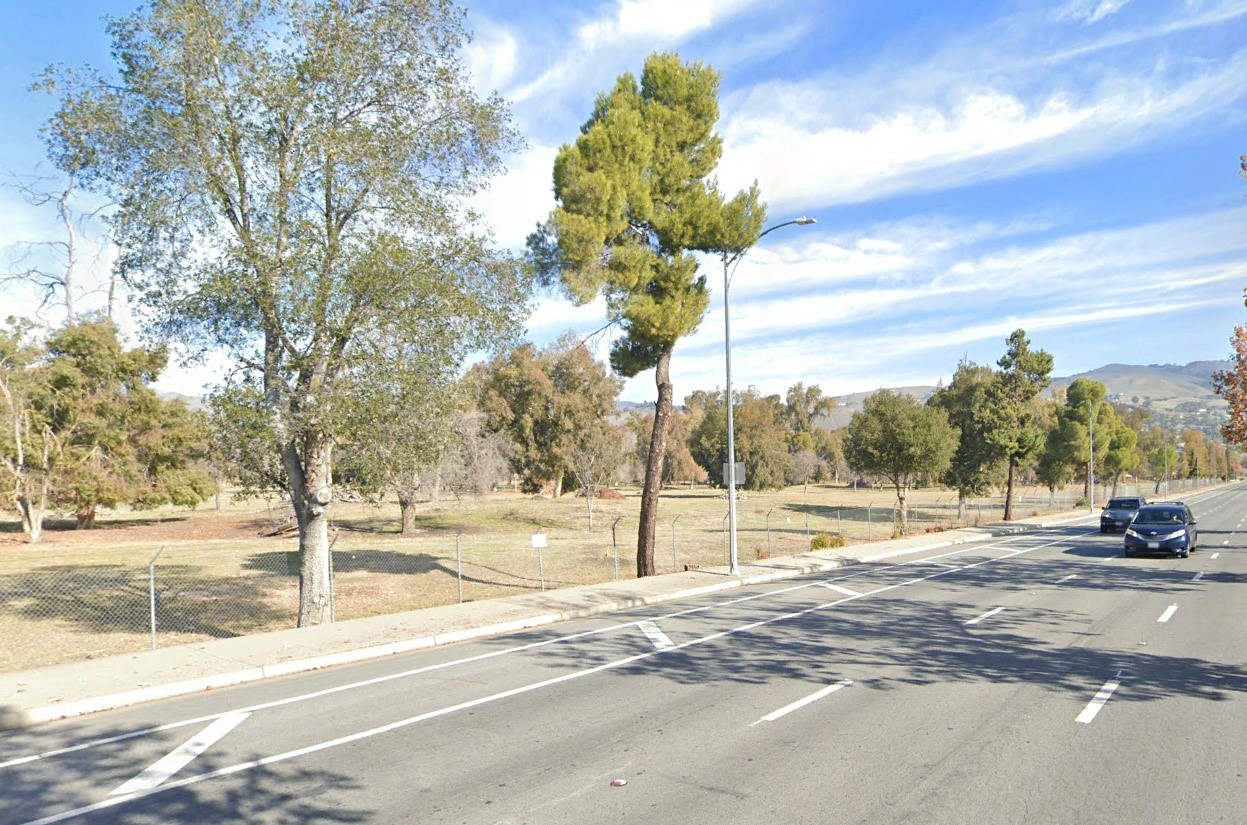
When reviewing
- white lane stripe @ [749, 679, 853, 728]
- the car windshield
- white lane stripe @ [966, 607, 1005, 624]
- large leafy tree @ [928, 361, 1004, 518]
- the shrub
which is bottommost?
the shrub

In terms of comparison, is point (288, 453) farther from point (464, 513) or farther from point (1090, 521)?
point (1090, 521)

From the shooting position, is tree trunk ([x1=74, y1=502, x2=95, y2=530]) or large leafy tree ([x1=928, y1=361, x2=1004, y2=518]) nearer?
tree trunk ([x1=74, y1=502, x2=95, y2=530])

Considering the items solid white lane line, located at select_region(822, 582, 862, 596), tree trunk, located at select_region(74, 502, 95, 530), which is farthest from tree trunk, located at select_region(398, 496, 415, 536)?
solid white lane line, located at select_region(822, 582, 862, 596)

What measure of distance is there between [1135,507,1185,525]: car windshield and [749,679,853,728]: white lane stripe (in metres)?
21.7

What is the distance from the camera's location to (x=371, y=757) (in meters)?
7.32

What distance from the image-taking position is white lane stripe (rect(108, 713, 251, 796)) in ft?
22.1

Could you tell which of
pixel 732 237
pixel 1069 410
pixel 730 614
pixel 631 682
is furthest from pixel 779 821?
pixel 1069 410

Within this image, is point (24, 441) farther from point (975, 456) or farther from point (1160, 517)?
point (975, 456)

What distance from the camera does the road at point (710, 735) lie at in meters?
6.02

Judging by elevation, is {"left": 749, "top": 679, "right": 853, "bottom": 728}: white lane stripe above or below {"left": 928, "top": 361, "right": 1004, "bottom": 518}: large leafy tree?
below

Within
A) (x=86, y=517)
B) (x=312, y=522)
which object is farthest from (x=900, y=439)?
(x=86, y=517)

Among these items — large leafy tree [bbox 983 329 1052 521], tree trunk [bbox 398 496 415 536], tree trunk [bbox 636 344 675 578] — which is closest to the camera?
tree trunk [bbox 636 344 675 578]

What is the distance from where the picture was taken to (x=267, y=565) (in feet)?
92.8

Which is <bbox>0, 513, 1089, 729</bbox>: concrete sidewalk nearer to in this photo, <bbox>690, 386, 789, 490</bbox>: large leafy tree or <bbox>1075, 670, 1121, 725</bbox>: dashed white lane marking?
<bbox>1075, 670, 1121, 725</bbox>: dashed white lane marking
